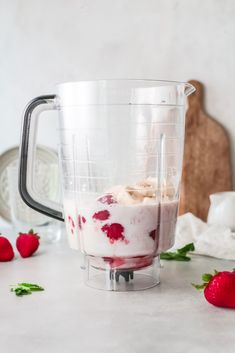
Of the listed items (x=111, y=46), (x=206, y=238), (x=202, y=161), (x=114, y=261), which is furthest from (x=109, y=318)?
(x=111, y=46)

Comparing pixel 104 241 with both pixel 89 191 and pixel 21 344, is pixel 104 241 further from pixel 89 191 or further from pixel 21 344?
pixel 21 344

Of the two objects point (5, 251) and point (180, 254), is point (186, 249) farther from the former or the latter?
point (5, 251)

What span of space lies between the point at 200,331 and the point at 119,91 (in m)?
0.41

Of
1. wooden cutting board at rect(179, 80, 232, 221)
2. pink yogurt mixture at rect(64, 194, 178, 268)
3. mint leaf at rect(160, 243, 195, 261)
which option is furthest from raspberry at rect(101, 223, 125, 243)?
wooden cutting board at rect(179, 80, 232, 221)

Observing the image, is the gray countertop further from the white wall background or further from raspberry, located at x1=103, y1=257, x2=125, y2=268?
the white wall background

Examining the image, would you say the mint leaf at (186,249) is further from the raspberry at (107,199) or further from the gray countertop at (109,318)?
the raspberry at (107,199)

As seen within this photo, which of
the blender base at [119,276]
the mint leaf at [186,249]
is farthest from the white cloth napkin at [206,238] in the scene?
the blender base at [119,276]

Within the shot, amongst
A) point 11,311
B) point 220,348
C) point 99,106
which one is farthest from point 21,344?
point 99,106

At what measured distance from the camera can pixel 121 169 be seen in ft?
3.34

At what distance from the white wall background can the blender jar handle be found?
678 mm

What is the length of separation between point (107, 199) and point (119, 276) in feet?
0.56

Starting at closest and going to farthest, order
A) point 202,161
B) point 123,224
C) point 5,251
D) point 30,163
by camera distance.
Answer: point 123,224 → point 30,163 → point 5,251 → point 202,161

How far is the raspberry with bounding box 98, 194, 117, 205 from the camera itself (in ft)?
3.26

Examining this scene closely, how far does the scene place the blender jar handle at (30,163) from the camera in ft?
3.62
